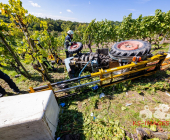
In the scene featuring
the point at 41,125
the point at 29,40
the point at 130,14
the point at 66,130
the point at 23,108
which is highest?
the point at 130,14

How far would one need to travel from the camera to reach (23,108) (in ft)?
6.10

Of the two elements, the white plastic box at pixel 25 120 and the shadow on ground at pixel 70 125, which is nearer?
the white plastic box at pixel 25 120

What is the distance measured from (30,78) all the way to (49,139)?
493 cm

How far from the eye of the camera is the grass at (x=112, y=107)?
224 cm

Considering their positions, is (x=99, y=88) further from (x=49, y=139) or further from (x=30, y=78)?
(x=30, y=78)

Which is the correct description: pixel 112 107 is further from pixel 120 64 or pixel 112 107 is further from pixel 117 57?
pixel 117 57

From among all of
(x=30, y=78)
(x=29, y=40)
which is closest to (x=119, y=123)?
(x=29, y=40)

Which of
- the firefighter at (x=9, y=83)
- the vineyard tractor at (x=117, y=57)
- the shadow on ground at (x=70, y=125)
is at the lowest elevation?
the shadow on ground at (x=70, y=125)

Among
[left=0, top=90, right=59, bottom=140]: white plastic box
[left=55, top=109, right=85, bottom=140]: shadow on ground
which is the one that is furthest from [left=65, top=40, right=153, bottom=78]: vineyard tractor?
[left=0, top=90, right=59, bottom=140]: white plastic box

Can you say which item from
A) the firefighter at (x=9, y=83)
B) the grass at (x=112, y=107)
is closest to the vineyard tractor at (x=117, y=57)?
the grass at (x=112, y=107)

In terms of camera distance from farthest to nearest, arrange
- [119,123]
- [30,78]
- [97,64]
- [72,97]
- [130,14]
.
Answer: [130,14] → [30,78] → [97,64] → [72,97] → [119,123]

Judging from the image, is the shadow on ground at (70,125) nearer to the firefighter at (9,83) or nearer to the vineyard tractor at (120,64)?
the vineyard tractor at (120,64)

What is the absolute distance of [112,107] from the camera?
2.77 metres

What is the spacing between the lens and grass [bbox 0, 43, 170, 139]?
2236mm
